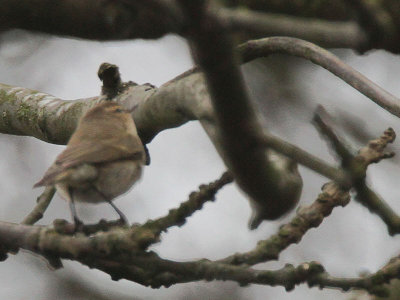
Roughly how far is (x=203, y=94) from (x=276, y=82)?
19.5 feet

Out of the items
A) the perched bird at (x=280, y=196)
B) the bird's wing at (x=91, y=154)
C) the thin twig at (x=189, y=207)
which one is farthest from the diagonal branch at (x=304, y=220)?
the bird's wing at (x=91, y=154)

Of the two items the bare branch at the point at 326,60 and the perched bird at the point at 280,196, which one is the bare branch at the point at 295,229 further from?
the bare branch at the point at 326,60

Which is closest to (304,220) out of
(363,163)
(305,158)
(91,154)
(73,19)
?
(363,163)

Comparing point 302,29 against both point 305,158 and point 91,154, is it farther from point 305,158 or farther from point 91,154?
point 91,154

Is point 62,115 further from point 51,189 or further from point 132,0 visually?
point 132,0

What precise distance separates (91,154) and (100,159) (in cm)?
5

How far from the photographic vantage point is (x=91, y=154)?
11.5ft

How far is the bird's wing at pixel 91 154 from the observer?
3242 millimetres

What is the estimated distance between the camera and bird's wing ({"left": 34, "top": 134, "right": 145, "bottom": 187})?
3242mm

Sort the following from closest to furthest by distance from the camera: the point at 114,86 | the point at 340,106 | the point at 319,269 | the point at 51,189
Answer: the point at 319,269
the point at 51,189
the point at 114,86
the point at 340,106

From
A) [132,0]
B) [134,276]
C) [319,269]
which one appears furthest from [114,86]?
[132,0]

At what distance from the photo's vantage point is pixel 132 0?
165cm

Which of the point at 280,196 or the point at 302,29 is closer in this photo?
the point at 302,29

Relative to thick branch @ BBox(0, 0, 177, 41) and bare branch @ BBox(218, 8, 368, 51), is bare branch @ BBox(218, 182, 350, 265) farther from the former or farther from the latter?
thick branch @ BBox(0, 0, 177, 41)
